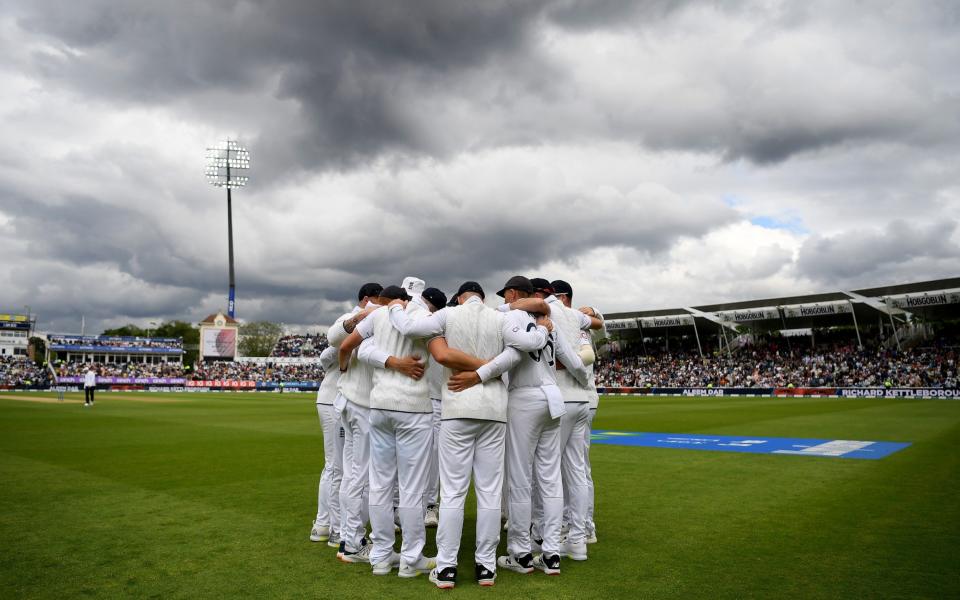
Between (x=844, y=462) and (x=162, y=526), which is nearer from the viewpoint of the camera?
(x=162, y=526)

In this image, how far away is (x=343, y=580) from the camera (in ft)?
15.6

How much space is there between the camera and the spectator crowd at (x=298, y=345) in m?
104

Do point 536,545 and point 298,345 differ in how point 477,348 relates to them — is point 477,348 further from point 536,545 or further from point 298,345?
point 298,345

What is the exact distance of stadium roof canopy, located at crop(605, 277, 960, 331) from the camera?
42.0 meters

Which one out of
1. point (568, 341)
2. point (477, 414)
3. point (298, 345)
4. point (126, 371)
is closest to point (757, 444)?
point (568, 341)

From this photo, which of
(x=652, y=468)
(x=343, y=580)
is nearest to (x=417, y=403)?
(x=343, y=580)

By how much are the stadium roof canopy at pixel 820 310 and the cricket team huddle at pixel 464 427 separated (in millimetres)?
45517

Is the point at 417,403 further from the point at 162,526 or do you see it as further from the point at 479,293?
the point at 162,526

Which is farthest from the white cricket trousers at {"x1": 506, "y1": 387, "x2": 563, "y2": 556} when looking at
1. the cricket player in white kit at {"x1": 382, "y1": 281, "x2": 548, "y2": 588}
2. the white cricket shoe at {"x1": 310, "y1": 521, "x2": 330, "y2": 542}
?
the white cricket shoe at {"x1": 310, "y1": 521, "x2": 330, "y2": 542}

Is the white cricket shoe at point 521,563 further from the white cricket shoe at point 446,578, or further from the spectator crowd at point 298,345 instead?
the spectator crowd at point 298,345

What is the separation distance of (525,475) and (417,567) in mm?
1152

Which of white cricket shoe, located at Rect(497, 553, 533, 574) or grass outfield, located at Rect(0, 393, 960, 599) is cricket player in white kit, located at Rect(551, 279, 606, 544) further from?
white cricket shoe, located at Rect(497, 553, 533, 574)

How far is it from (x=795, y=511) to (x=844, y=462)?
15.8 ft

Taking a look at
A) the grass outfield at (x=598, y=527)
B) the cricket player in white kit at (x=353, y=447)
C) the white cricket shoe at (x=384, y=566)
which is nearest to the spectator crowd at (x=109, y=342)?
the grass outfield at (x=598, y=527)
